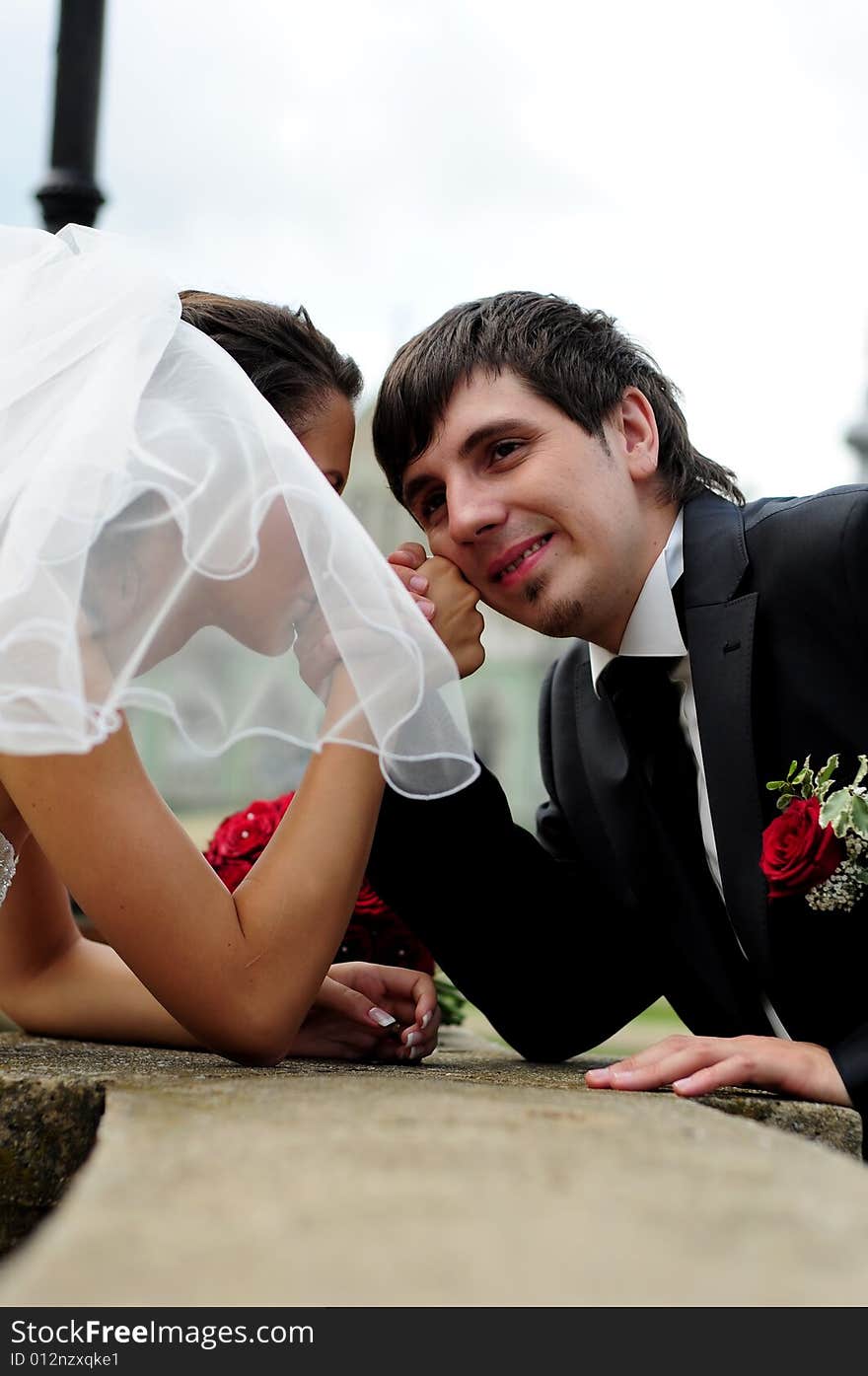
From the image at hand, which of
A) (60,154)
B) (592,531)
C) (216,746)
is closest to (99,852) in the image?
(216,746)

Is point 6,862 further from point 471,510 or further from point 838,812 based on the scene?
point 838,812

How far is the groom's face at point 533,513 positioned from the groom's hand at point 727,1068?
121 centimetres

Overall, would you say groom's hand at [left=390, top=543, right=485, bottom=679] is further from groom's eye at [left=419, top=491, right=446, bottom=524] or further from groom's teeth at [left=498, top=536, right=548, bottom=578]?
groom's eye at [left=419, top=491, right=446, bottom=524]

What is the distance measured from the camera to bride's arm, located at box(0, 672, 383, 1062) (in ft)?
7.07

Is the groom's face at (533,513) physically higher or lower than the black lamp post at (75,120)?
lower

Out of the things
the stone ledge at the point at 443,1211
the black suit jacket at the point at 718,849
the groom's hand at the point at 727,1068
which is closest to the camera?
the stone ledge at the point at 443,1211

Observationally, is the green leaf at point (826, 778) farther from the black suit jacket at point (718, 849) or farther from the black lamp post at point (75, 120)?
the black lamp post at point (75, 120)

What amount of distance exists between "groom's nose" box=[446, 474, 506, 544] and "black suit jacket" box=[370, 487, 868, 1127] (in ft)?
1.56

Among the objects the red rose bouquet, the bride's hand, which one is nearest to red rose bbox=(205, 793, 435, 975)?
the red rose bouquet

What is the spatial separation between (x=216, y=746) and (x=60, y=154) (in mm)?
2710

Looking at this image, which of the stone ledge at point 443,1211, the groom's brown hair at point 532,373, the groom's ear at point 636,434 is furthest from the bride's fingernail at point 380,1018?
the groom's ear at point 636,434

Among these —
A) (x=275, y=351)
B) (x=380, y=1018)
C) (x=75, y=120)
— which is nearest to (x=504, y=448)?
(x=275, y=351)

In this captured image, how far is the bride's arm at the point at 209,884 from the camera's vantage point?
2.16m

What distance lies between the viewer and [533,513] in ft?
10.5
